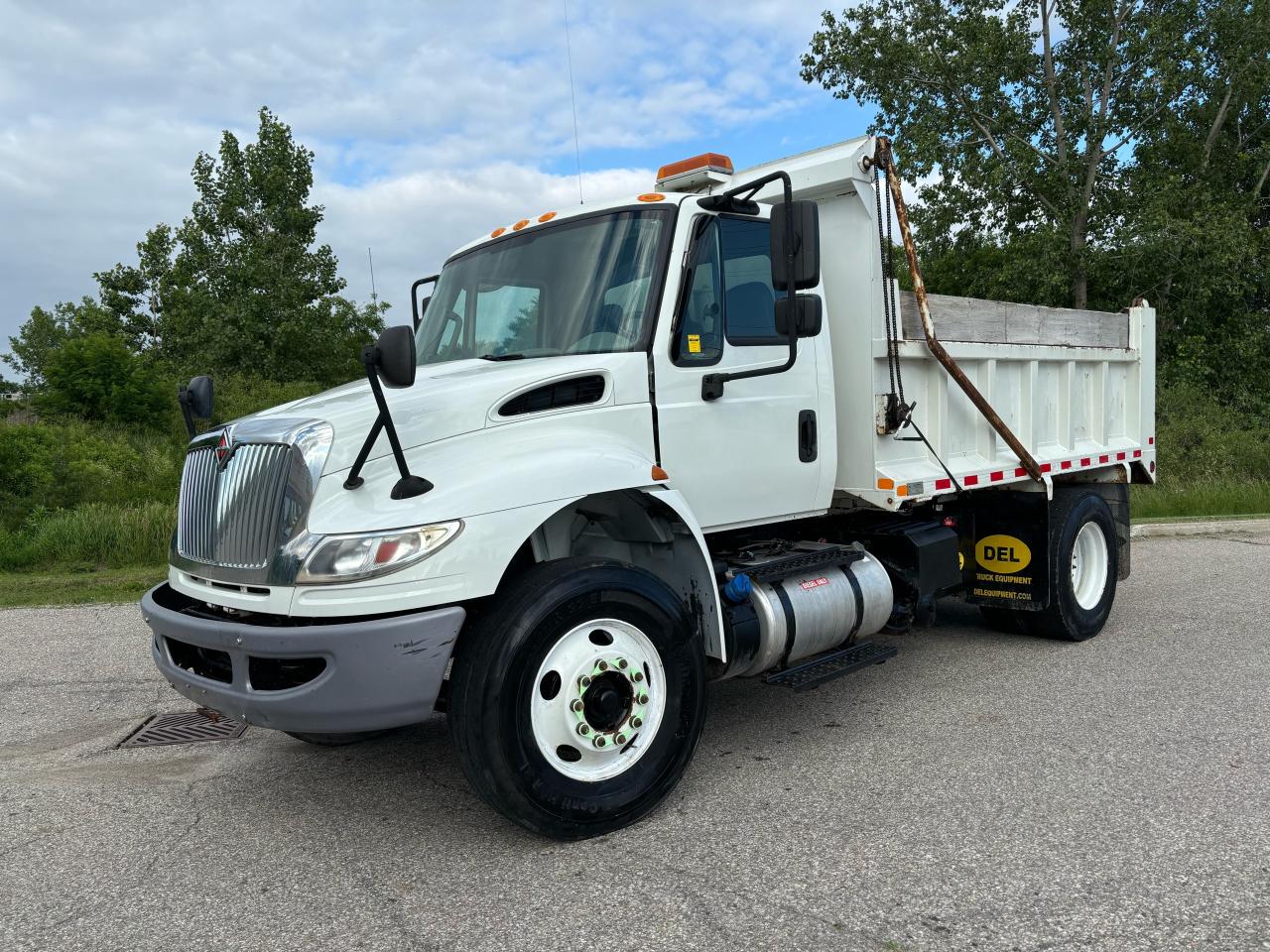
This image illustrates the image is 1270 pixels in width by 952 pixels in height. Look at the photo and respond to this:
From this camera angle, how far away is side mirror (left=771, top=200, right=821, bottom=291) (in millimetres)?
4160

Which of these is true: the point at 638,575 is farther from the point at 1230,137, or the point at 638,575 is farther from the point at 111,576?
the point at 1230,137

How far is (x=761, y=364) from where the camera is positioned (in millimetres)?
4805

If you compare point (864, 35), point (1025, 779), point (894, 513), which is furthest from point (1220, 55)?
point (1025, 779)

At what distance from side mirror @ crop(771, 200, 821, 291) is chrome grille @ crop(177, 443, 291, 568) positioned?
212 centimetres

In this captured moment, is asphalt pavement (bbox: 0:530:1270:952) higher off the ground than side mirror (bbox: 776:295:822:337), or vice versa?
side mirror (bbox: 776:295:822:337)

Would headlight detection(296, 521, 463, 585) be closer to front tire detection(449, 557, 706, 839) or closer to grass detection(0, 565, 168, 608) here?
front tire detection(449, 557, 706, 839)

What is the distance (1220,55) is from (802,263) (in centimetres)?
2672

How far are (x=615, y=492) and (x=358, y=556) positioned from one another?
1.14m

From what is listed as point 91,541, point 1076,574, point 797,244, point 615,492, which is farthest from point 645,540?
point 91,541

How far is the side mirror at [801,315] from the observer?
4.33 m

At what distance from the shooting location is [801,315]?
14.4 ft

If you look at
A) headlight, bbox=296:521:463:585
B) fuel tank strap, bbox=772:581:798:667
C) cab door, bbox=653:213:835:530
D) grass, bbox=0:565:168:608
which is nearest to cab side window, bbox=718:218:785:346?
cab door, bbox=653:213:835:530

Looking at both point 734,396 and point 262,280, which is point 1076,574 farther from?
point 262,280

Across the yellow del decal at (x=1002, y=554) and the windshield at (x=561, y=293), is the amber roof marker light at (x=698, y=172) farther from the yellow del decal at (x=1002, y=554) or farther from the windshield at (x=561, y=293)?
the yellow del decal at (x=1002, y=554)
